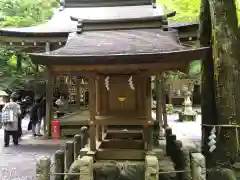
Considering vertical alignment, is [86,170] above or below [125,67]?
below

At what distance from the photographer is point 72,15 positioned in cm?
1323

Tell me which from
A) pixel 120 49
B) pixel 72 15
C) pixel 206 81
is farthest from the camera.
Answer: pixel 72 15

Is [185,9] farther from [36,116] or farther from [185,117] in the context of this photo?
[36,116]

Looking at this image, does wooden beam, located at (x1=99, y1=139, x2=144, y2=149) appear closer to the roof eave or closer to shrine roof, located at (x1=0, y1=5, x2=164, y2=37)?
the roof eave

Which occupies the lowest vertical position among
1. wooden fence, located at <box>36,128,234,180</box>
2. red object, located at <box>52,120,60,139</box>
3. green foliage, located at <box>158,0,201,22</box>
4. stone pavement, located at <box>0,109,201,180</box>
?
stone pavement, located at <box>0,109,201,180</box>

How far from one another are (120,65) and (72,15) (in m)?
7.87

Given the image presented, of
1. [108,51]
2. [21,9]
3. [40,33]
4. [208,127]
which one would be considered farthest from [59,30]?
[21,9]

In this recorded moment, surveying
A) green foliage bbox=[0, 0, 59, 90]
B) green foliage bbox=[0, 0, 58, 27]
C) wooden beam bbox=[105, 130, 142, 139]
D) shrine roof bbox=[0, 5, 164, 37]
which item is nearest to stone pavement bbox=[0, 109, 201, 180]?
wooden beam bbox=[105, 130, 142, 139]

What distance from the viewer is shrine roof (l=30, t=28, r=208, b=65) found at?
5.79m

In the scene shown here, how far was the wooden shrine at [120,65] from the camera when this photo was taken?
5.89m

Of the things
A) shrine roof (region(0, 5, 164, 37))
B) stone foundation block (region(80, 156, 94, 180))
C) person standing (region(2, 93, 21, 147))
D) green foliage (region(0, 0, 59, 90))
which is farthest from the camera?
green foliage (region(0, 0, 59, 90))

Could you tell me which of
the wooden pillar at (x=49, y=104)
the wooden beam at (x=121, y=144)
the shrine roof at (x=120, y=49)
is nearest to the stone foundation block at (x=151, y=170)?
the wooden beam at (x=121, y=144)

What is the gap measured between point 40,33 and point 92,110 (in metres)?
5.91

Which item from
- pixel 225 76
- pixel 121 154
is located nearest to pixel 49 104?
pixel 121 154
